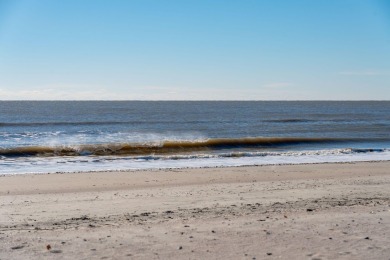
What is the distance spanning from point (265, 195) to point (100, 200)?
3718 mm

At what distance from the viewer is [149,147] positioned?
29859 millimetres

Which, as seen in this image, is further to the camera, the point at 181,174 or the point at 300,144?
the point at 300,144

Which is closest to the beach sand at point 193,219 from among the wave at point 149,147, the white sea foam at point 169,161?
the white sea foam at point 169,161

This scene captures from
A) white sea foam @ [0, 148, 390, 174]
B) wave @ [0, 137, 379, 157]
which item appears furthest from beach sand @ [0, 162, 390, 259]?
wave @ [0, 137, 379, 157]

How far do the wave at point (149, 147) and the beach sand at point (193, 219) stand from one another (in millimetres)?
12086

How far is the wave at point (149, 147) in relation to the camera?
26641 mm

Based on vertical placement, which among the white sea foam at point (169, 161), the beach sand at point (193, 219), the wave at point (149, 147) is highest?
the beach sand at point (193, 219)

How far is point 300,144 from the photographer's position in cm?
3375

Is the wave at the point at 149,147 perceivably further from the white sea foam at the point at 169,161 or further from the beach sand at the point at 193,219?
the beach sand at the point at 193,219

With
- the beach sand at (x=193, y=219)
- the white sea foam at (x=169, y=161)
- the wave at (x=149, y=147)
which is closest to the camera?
the beach sand at (x=193, y=219)

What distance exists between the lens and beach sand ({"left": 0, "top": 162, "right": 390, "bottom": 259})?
659 cm

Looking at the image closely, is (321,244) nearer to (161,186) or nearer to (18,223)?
(18,223)

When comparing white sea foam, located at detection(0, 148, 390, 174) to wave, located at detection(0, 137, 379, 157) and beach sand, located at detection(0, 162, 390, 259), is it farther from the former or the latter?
beach sand, located at detection(0, 162, 390, 259)

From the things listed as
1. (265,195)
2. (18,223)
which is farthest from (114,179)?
(18,223)
